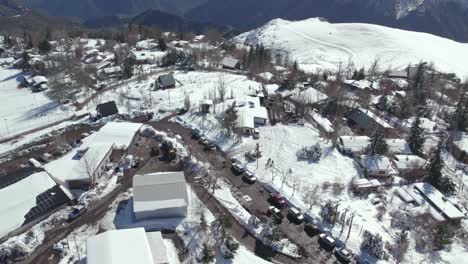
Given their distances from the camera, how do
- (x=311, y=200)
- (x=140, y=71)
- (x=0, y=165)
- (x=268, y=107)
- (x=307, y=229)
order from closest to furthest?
1. (x=307, y=229)
2. (x=311, y=200)
3. (x=0, y=165)
4. (x=268, y=107)
5. (x=140, y=71)

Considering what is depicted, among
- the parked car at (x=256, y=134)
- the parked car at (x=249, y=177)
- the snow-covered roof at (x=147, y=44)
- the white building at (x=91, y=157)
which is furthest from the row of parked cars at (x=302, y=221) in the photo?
the snow-covered roof at (x=147, y=44)

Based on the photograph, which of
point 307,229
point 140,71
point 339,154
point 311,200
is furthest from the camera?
point 140,71

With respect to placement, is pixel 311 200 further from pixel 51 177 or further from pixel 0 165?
pixel 0 165

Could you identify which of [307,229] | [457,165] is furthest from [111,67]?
[457,165]

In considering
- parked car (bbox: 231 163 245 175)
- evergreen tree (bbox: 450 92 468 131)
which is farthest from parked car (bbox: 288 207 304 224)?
evergreen tree (bbox: 450 92 468 131)

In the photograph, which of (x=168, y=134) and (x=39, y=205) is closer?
(x=39, y=205)

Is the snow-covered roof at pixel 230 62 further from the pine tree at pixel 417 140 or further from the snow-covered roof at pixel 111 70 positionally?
the pine tree at pixel 417 140

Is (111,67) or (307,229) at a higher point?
(111,67)

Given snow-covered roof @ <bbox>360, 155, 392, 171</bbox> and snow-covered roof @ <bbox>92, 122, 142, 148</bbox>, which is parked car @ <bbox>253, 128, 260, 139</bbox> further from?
snow-covered roof @ <bbox>92, 122, 142, 148</bbox>
